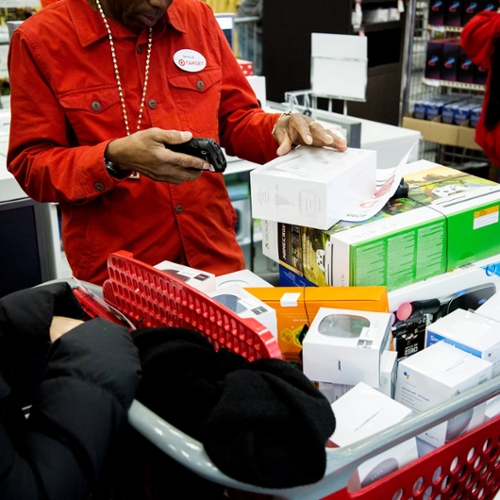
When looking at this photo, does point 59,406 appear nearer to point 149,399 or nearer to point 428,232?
point 149,399

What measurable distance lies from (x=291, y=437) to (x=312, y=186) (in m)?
0.61

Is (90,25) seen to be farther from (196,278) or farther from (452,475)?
(452,475)

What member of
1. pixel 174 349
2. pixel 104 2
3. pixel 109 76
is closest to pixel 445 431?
pixel 174 349

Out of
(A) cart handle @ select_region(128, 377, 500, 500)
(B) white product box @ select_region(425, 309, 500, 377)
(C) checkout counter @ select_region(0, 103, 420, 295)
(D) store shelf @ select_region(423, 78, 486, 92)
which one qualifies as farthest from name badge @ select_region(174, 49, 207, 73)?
(D) store shelf @ select_region(423, 78, 486, 92)

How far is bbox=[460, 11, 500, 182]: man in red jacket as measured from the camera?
3.09 m

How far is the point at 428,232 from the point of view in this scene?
133 cm

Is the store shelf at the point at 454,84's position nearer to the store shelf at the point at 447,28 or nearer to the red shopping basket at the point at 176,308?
the store shelf at the point at 447,28

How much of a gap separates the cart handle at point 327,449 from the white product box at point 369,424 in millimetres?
92

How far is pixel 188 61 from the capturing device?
62.9 inches

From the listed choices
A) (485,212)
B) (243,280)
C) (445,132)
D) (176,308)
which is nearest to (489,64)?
(445,132)

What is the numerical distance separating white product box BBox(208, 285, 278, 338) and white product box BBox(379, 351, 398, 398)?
0.66 feet

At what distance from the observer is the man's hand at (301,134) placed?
146cm

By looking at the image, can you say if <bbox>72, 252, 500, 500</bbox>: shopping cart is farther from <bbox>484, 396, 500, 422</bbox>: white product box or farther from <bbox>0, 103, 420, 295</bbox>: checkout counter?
<bbox>0, 103, 420, 295</bbox>: checkout counter

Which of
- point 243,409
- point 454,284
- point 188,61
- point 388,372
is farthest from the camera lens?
point 188,61
